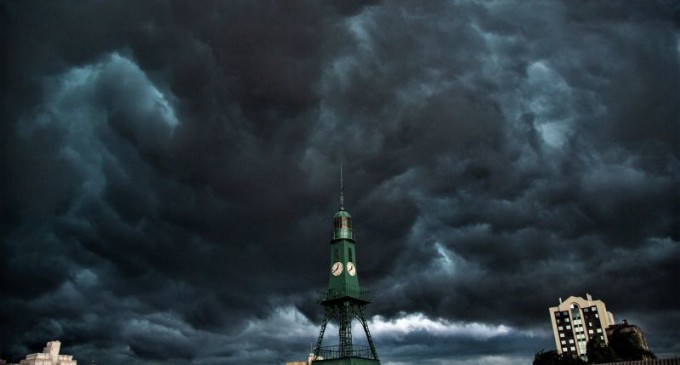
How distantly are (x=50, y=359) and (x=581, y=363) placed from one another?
591 feet

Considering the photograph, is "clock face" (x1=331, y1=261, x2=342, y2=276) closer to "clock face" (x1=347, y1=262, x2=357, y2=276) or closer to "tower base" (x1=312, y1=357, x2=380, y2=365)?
"clock face" (x1=347, y1=262, x2=357, y2=276)

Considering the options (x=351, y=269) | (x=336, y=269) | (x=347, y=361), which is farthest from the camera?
(x=351, y=269)

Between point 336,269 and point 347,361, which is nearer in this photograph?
point 347,361

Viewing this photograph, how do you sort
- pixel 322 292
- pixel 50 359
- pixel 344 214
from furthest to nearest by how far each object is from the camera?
pixel 50 359 → pixel 344 214 → pixel 322 292

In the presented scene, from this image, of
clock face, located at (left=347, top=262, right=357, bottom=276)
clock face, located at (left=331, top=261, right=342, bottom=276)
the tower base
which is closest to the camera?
the tower base

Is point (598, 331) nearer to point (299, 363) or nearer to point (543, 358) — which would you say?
point (299, 363)

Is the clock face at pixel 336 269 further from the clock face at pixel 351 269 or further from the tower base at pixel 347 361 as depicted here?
the tower base at pixel 347 361

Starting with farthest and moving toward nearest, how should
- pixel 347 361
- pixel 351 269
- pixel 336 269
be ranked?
1. pixel 351 269
2. pixel 336 269
3. pixel 347 361

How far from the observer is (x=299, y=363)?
19188cm

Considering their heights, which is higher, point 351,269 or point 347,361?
point 351,269

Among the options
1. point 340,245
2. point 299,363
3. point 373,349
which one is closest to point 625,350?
point 373,349

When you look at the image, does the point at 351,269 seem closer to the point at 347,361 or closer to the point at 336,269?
the point at 336,269

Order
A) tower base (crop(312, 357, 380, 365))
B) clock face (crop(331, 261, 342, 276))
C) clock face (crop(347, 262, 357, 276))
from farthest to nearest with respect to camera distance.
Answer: clock face (crop(347, 262, 357, 276))
clock face (crop(331, 261, 342, 276))
tower base (crop(312, 357, 380, 365))

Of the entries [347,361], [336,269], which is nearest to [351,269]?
[336,269]
